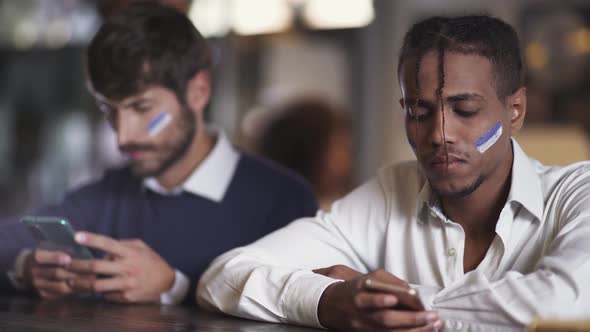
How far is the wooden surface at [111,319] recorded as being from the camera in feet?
4.52

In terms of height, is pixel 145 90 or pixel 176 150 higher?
pixel 145 90

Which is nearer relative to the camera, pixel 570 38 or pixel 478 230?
pixel 478 230

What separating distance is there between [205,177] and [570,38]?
2.51m

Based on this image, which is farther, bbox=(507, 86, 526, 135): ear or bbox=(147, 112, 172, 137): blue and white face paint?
bbox=(147, 112, 172, 137): blue and white face paint

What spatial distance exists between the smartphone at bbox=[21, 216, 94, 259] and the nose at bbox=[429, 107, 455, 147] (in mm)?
820

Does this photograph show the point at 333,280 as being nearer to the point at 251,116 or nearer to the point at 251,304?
the point at 251,304

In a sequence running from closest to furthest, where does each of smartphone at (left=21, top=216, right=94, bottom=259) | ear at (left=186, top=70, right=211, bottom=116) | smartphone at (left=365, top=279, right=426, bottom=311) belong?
smartphone at (left=365, top=279, right=426, bottom=311), smartphone at (left=21, top=216, right=94, bottom=259), ear at (left=186, top=70, right=211, bottom=116)

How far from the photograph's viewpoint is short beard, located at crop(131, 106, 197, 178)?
2156mm

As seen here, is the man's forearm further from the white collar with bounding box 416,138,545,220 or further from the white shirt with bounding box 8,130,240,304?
the white shirt with bounding box 8,130,240,304

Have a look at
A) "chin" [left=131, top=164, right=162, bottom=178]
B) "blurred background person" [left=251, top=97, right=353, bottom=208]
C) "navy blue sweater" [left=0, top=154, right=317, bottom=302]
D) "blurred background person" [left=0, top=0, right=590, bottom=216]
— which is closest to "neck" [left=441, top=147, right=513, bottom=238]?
"navy blue sweater" [left=0, top=154, right=317, bottom=302]

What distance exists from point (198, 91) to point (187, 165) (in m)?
0.21

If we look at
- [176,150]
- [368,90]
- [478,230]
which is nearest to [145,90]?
[176,150]

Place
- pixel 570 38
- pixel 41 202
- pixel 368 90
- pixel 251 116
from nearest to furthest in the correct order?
1. pixel 570 38
2. pixel 368 90
3. pixel 251 116
4. pixel 41 202

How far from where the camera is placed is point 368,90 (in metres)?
4.30
